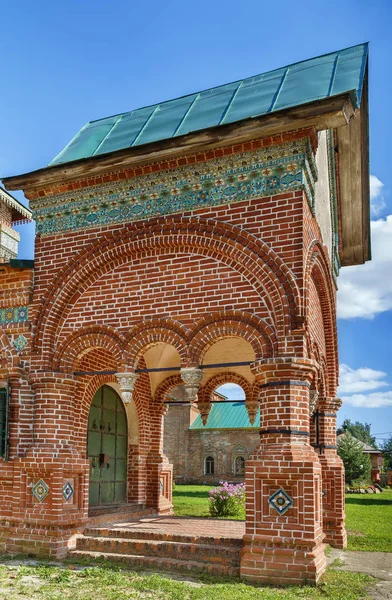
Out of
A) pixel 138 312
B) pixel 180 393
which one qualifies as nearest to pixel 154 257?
pixel 138 312

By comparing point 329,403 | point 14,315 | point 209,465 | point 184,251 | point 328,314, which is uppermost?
point 184,251

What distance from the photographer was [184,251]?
8.94 meters

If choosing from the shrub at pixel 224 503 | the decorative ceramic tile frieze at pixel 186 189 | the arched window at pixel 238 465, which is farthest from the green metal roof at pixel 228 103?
the arched window at pixel 238 465

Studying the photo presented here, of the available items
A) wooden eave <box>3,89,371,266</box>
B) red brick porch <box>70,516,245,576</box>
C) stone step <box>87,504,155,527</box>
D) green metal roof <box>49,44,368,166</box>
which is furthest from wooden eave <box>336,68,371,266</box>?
stone step <box>87,504,155,527</box>

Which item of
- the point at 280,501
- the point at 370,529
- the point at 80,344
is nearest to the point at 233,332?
the point at 280,501

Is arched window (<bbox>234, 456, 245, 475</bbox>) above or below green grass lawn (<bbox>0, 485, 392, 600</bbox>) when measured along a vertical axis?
below

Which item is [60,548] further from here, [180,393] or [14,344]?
[180,393]

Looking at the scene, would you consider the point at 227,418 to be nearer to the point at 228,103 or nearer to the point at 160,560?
the point at 228,103

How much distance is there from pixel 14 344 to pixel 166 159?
379cm

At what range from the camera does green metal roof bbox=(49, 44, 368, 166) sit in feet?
30.6

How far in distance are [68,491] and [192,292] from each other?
3503mm

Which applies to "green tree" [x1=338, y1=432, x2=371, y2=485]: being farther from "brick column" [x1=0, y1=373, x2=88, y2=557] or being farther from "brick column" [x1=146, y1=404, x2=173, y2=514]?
"brick column" [x1=0, y1=373, x2=88, y2=557]

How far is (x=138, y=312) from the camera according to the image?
9.05 metres

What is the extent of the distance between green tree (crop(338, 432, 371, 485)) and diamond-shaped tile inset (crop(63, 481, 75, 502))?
23416 mm
